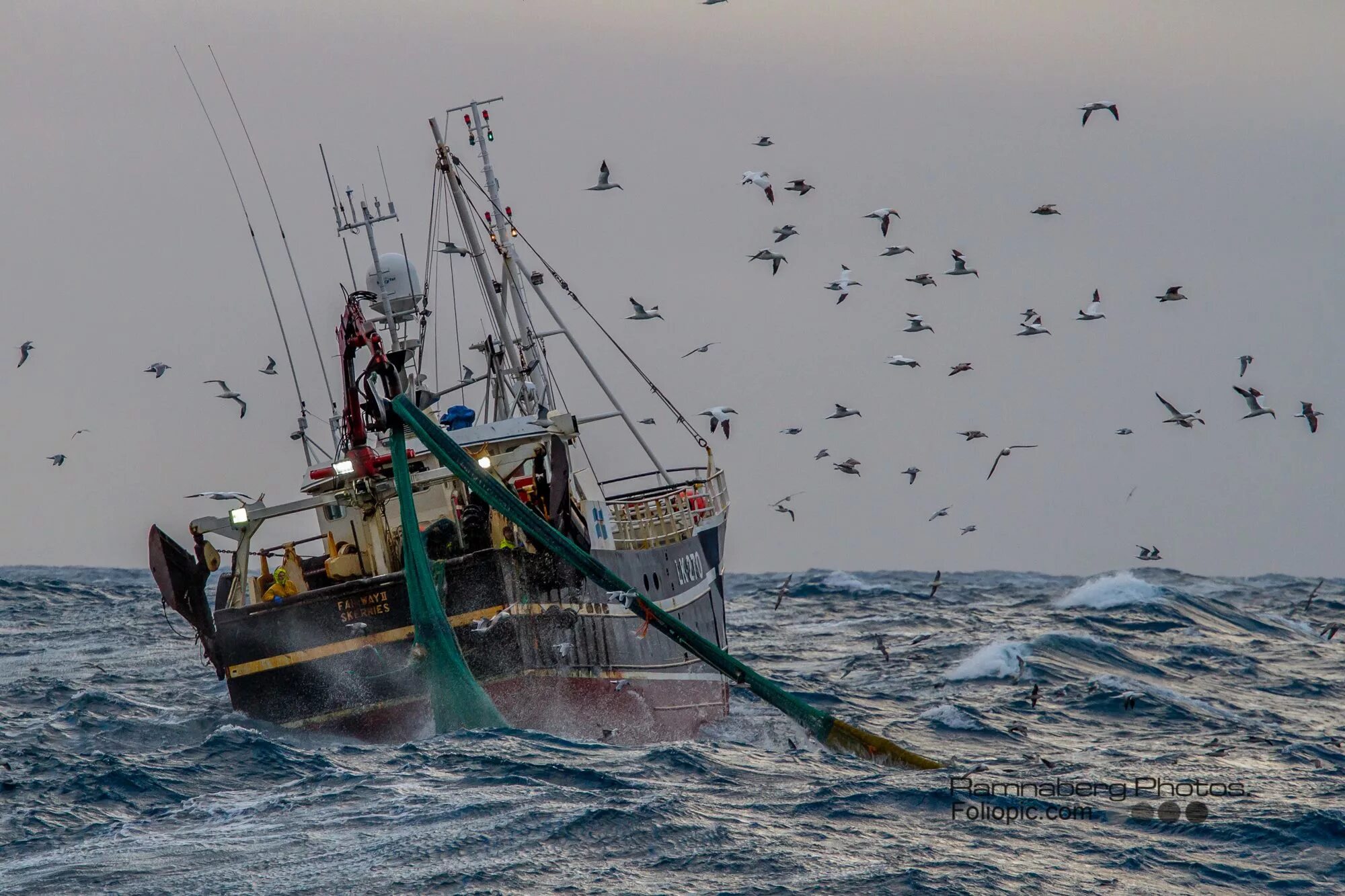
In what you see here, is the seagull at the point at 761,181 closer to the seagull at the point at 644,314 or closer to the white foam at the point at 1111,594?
the seagull at the point at 644,314

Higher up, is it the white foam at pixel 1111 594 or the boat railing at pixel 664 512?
the boat railing at pixel 664 512

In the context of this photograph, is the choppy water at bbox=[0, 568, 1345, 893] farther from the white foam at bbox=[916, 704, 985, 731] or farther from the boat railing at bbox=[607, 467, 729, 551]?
the boat railing at bbox=[607, 467, 729, 551]

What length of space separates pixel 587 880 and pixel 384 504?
1244cm

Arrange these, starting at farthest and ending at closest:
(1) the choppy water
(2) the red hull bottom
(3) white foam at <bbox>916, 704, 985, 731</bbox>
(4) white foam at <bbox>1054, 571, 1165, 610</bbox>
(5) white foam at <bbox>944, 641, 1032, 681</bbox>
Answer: (4) white foam at <bbox>1054, 571, 1165, 610</bbox>, (5) white foam at <bbox>944, 641, 1032, 681</bbox>, (3) white foam at <bbox>916, 704, 985, 731</bbox>, (2) the red hull bottom, (1) the choppy water

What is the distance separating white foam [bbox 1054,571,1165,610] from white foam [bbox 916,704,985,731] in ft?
93.0

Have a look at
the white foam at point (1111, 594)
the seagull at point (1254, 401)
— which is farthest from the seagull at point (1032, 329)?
the white foam at point (1111, 594)

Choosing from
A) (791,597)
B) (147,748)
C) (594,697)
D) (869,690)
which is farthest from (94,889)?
Result: (791,597)

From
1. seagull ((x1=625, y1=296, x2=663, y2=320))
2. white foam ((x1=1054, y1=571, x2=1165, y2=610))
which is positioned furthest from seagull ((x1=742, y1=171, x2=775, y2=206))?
white foam ((x1=1054, y1=571, x2=1165, y2=610))

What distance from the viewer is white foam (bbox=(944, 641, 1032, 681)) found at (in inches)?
1342

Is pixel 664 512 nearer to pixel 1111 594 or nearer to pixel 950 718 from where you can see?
pixel 950 718

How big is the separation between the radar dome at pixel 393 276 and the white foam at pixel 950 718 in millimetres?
13366

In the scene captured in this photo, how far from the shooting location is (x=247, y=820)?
656 inches

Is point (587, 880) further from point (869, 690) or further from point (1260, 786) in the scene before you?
point (869, 690)

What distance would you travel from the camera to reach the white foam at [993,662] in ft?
112
